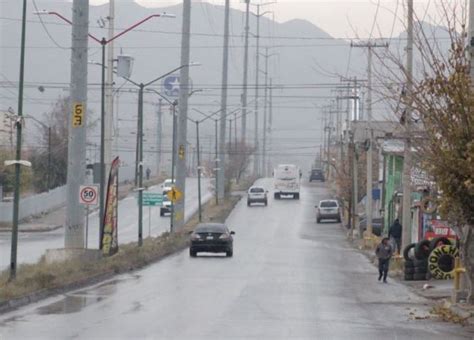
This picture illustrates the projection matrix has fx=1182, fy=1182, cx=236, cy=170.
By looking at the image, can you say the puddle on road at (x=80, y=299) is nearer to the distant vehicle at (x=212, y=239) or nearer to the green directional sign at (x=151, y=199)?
the distant vehicle at (x=212, y=239)

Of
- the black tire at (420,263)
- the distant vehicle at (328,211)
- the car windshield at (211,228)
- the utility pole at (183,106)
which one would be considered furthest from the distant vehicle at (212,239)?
the distant vehicle at (328,211)

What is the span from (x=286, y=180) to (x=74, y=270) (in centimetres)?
7802

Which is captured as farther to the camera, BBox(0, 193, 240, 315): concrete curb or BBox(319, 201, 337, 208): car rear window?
BBox(319, 201, 337, 208): car rear window

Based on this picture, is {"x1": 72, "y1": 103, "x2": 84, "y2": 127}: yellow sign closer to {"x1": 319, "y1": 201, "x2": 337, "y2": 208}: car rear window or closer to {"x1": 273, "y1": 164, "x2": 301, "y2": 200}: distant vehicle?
{"x1": 319, "y1": 201, "x2": 337, "y2": 208}: car rear window

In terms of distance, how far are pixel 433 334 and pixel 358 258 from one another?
113 ft

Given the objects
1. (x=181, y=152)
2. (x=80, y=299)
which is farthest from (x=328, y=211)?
(x=80, y=299)

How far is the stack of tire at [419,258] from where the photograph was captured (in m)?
38.8

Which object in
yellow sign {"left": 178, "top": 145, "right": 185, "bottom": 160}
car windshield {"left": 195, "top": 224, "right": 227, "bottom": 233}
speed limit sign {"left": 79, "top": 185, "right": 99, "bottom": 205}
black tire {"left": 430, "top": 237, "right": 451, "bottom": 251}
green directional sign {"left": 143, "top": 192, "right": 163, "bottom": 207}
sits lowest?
car windshield {"left": 195, "top": 224, "right": 227, "bottom": 233}

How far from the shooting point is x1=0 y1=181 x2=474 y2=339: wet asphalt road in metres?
22.0

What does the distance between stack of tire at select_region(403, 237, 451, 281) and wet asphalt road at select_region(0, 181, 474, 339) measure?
3.14 ft

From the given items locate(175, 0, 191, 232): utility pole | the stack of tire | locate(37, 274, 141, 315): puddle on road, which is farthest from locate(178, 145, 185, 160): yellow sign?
locate(37, 274, 141, 315): puddle on road

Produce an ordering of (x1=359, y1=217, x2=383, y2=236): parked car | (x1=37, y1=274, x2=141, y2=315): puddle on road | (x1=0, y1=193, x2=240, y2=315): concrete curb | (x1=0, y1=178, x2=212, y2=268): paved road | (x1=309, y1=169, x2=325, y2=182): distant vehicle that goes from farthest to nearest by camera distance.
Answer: (x1=309, y1=169, x2=325, y2=182): distant vehicle → (x1=359, y1=217, x2=383, y2=236): parked car → (x1=0, y1=178, x2=212, y2=268): paved road → (x1=0, y1=193, x2=240, y2=315): concrete curb → (x1=37, y1=274, x2=141, y2=315): puddle on road

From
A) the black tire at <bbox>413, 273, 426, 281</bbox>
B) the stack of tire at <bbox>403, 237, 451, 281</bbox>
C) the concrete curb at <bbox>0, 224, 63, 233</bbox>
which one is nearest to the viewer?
the stack of tire at <bbox>403, 237, 451, 281</bbox>

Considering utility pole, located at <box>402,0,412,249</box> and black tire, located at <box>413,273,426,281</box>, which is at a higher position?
utility pole, located at <box>402,0,412,249</box>
